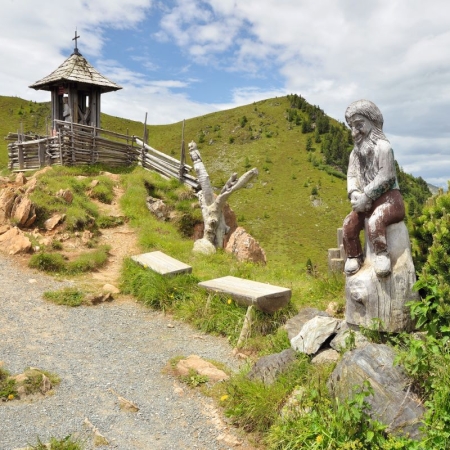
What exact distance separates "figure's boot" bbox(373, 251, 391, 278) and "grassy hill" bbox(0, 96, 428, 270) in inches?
927

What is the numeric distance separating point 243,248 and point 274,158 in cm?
3740

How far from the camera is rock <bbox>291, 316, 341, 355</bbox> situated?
A: 4832mm

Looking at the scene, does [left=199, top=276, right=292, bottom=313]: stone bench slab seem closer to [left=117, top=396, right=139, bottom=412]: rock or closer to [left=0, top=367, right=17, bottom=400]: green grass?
[left=117, top=396, right=139, bottom=412]: rock

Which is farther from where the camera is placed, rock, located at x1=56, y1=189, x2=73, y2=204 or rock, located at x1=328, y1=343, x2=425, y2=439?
rock, located at x1=56, y1=189, x2=73, y2=204

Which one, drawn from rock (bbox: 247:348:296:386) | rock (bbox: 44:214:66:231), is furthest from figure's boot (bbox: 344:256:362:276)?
rock (bbox: 44:214:66:231)

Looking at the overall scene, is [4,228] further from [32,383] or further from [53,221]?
[32,383]

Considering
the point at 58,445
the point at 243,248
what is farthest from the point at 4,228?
the point at 58,445

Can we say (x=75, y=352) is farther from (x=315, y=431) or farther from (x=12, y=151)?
(x=12, y=151)

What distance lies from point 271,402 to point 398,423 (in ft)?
3.93

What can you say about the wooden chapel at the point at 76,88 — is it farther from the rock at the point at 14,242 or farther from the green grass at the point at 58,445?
the green grass at the point at 58,445

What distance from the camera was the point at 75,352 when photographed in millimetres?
6125

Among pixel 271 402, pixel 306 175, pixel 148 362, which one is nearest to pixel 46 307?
pixel 148 362

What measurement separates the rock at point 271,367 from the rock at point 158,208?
9.06 metres

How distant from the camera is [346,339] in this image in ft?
14.5
